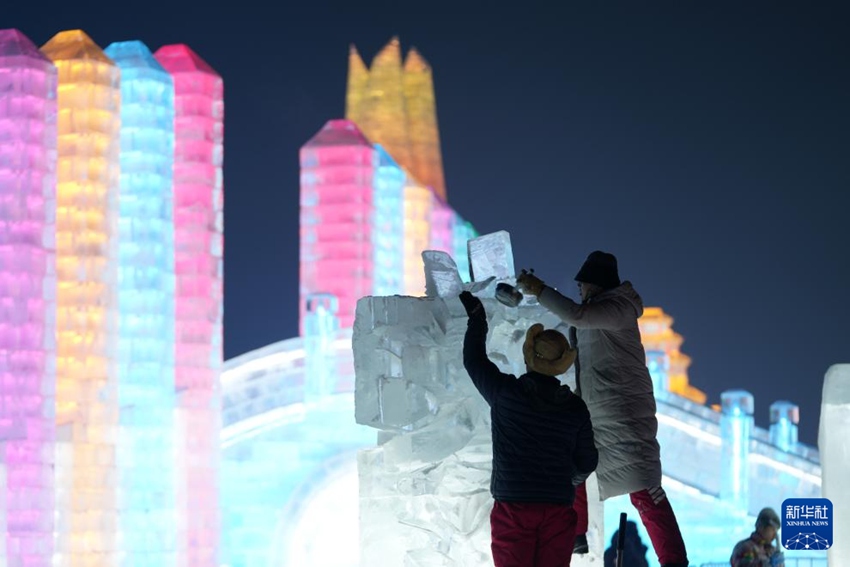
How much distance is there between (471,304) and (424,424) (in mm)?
512

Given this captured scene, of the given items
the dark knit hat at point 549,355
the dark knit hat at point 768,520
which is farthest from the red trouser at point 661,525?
the dark knit hat at point 768,520

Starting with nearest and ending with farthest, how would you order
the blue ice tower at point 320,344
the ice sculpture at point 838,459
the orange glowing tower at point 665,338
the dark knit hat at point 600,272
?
the dark knit hat at point 600,272, the ice sculpture at point 838,459, the blue ice tower at point 320,344, the orange glowing tower at point 665,338

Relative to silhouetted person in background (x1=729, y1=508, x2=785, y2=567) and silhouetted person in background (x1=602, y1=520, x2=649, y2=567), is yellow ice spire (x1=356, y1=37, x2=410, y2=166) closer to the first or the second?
silhouetted person in background (x1=602, y1=520, x2=649, y2=567)

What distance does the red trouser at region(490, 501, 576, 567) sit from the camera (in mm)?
4152

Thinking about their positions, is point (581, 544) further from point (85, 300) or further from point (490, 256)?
point (85, 300)

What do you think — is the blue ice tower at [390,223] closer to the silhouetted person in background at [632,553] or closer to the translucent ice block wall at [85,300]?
the translucent ice block wall at [85,300]

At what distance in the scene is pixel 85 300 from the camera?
9984 mm

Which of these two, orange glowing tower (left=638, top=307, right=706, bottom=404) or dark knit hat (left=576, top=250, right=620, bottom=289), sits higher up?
orange glowing tower (left=638, top=307, right=706, bottom=404)

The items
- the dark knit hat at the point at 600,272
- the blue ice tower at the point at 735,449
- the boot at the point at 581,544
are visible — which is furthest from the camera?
the blue ice tower at the point at 735,449

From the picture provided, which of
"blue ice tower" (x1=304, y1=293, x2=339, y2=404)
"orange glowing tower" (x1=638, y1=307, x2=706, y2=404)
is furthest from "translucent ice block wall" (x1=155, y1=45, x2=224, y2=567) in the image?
"orange glowing tower" (x1=638, y1=307, x2=706, y2=404)

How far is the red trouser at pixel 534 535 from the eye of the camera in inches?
163

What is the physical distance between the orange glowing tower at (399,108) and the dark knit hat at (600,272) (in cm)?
1448

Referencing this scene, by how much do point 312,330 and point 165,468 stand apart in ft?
8.15

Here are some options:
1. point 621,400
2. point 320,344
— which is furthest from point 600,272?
point 320,344
